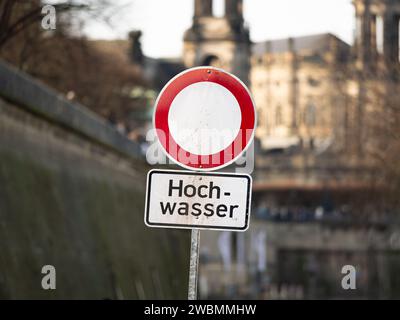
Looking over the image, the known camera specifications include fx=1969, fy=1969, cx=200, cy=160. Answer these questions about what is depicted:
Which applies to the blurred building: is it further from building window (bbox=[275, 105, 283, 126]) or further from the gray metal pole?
the gray metal pole

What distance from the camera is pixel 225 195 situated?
10.4m

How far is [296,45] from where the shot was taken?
618ft

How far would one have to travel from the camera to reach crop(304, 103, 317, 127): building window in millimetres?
185613

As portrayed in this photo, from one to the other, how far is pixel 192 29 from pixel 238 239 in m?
63.3

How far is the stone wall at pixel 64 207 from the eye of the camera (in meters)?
18.2

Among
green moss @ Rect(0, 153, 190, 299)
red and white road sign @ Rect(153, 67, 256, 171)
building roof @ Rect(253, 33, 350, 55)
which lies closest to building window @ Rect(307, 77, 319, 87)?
building roof @ Rect(253, 33, 350, 55)

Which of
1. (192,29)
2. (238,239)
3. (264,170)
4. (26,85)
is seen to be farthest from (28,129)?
(192,29)

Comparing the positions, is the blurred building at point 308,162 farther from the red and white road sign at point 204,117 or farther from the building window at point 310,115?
the red and white road sign at point 204,117

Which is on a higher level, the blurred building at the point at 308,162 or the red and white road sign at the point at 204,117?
the blurred building at the point at 308,162

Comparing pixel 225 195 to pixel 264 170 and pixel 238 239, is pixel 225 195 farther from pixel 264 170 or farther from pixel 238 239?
pixel 264 170

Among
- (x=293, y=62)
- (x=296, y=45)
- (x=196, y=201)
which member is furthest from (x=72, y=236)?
(x=296, y=45)

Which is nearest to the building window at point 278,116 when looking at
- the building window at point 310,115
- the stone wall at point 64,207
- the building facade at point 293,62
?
the building facade at point 293,62

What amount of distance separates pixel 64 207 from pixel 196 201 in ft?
38.1

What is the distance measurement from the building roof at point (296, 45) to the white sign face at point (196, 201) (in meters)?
173
